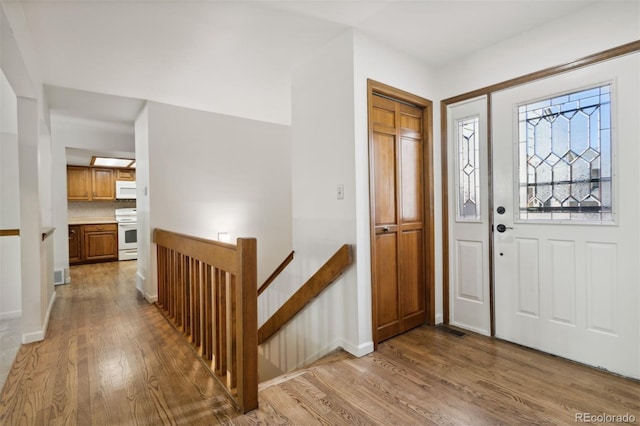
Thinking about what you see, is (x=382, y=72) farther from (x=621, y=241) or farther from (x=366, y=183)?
(x=621, y=241)

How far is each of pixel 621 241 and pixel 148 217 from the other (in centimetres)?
427

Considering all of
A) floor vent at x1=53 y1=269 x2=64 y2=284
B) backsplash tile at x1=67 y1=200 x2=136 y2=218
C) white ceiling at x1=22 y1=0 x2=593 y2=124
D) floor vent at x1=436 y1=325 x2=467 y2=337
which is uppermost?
white ceiling at x1=22 y1=0 x2=593 y2=124

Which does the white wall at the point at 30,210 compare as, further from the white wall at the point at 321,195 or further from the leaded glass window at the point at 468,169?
the leaded glass window at the point at 468,169

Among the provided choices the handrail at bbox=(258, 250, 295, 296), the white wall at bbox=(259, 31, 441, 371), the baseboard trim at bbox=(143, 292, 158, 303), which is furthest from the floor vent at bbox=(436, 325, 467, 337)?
the baseboard trim at bbox=(143, 292, 158, 303)

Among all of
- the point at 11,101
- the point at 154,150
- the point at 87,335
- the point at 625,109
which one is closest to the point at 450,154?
the point at 625,109

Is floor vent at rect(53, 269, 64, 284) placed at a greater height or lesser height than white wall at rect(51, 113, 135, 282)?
lesser

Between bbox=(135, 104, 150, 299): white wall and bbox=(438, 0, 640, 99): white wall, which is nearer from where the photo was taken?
bbox=(438, 0, 640, 99): white wall

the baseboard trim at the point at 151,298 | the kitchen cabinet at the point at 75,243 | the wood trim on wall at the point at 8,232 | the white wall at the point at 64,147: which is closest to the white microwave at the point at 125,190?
the kitchen cabinet at the point at 75,243

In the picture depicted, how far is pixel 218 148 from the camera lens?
4195 mm

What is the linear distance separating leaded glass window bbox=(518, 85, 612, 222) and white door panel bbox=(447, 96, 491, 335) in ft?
0.97

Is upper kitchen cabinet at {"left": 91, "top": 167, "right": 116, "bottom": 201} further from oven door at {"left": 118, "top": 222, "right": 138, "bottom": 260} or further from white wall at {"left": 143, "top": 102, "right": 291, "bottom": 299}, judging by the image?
white wall at {"left": 143, "top": 102, "right": 291, "bottom": 299}

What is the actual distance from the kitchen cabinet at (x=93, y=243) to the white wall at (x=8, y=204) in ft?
10.9

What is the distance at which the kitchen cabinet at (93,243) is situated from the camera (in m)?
6.12

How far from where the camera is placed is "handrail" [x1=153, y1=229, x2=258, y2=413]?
1667 millimetres
